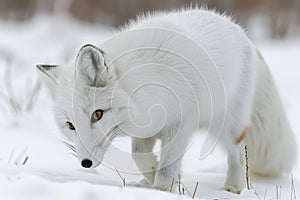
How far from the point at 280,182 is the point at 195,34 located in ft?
3.46

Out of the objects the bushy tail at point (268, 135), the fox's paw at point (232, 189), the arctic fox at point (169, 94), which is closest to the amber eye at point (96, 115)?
the arctic fox at point (169, 94)

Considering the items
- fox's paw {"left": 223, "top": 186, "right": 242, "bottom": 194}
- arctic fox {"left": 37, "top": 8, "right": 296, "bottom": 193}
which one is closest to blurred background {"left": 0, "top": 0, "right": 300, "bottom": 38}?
arctic fox {"left": 37, "top": 8, "right": 296, "bottom": 193}

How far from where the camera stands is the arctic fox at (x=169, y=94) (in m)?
2.54

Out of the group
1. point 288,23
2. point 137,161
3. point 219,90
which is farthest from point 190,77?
point 288,23

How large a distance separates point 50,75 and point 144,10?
35.7ft

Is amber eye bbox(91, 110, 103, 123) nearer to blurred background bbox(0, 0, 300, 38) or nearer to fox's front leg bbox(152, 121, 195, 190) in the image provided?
fox's front leg bbox(152, 121, 195, 190)

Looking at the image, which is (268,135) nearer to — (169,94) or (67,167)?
(169,94)

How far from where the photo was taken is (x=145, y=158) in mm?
3107

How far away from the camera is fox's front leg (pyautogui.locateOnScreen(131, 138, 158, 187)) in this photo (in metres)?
3.08

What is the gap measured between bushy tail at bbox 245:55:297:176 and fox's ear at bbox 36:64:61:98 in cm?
119

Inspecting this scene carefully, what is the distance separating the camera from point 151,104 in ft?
8.84

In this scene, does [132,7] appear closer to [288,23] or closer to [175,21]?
[288,23]

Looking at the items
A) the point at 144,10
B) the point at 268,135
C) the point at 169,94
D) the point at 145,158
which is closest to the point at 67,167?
the point at 145,158

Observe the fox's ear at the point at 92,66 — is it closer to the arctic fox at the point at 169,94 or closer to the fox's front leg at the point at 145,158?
the arctic fox at the point at 169,94
